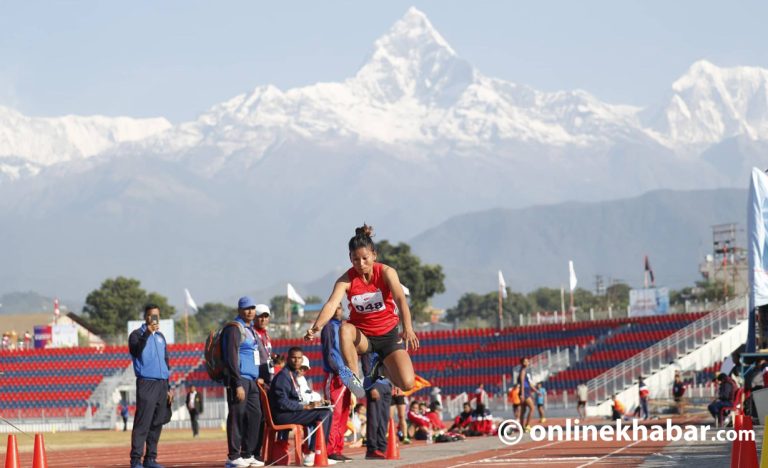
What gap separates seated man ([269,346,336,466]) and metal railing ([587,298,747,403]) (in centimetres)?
3156

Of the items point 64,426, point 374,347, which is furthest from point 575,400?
point 374,347

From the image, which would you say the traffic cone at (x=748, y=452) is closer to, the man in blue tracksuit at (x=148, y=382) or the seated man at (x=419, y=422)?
the man in blue tracksuit at (x=148, y=382)

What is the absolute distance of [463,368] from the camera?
2430 inches

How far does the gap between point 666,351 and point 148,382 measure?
36.7 m

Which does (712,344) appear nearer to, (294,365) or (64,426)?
(64,426)

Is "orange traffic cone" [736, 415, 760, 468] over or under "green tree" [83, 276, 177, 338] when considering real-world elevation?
under

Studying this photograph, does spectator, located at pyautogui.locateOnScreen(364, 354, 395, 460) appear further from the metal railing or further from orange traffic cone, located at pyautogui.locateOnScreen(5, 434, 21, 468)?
the metal railing

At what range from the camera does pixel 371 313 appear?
594 inches

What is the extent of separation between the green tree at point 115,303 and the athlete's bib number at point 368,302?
13116 centimetres

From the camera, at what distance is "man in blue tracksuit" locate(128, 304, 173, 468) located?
1744 centimetres

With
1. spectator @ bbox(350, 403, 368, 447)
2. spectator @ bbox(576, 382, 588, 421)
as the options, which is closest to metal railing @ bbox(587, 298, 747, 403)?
spectator @ bbox(576, 382, 588, 421)

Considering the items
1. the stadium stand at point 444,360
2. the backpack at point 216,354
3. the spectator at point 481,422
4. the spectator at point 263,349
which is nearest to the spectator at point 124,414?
the stadium stand at point 444,360

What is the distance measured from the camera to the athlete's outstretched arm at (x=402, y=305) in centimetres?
1440

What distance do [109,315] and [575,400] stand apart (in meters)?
101
